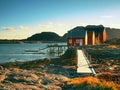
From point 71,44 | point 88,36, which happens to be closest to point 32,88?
point 71,44

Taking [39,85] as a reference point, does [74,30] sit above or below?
above

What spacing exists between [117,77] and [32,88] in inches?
335

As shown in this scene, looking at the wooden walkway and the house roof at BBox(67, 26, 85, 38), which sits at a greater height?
the house roof at BBox(67, 26, 85, 38)

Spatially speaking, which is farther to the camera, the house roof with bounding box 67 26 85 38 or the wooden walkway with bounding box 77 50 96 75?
the house roof with bounding box 67 26 85 38

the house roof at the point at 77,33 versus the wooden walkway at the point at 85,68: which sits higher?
the house roof at the point at 77,33

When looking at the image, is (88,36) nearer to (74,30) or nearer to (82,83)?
(74,30)

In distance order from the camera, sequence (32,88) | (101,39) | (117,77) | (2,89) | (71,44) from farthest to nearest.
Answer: (101,39) < (71,44) < (117,77) < (32,88) < (2,89)

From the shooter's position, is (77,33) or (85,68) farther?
(77,33)

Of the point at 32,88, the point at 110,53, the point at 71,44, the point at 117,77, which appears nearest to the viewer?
the point at 32,88

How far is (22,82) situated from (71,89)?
319 cm

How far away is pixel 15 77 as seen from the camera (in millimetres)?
16906

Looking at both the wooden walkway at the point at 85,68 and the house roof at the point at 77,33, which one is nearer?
the wooden walkway at the point at 85,68

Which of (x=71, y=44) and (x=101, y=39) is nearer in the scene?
(x=71, y=44)

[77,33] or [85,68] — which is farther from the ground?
[77,33]
